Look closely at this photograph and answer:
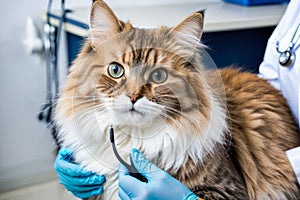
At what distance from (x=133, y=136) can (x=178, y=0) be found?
149cm

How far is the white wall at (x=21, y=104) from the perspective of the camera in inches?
76.2

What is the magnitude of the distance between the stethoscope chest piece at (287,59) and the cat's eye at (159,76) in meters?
0.47

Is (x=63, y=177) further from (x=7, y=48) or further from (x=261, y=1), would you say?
(x=261, y=1)

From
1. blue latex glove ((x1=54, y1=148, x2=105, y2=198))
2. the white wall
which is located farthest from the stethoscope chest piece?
the white wall

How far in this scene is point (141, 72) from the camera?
0.79m

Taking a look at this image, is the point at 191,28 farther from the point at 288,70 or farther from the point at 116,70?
the point at 288,70

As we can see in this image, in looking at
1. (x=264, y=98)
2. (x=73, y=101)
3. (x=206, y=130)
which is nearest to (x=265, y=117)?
(x=264, y=98)

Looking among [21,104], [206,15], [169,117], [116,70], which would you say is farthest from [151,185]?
[21,104]

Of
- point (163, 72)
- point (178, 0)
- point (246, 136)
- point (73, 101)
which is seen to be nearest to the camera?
point (163, 72)

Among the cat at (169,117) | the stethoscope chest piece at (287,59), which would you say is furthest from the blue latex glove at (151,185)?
the stethoscope chest piece at (287,59)

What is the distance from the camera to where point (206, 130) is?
905 millimetres

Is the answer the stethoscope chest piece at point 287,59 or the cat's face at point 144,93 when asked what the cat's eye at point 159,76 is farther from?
the stethoscope chest piece at point 287,59

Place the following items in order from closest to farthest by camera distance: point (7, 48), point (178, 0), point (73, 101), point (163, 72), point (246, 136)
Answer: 1. point (163, 72)
2. point (73, 101)
3. point (246, 136)
4. point (7, 48)
5. point (178, 0)

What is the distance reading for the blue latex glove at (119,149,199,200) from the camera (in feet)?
2.93
